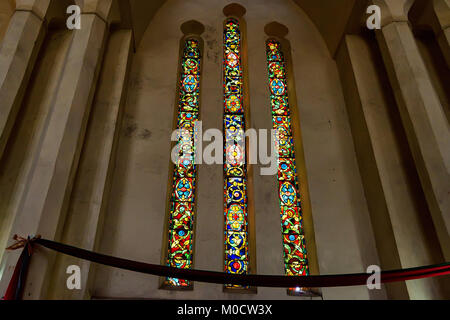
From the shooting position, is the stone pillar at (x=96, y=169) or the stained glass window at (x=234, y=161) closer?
the stone pillar at (x=96, y=169)

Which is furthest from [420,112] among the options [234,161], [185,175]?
[185,175]

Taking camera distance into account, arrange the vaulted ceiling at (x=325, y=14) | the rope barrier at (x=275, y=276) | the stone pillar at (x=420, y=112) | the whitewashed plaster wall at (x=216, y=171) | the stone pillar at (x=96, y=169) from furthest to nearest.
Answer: the vaulted ceiling at (x=325, y=14) < the whitewashed plaster wall at (x=216, y=171) < the stone pillar at (x=96, y=169) < the stone pillar at (x=420, y=112) < the rope barrier at (x=275, y=276)

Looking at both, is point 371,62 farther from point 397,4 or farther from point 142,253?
point 142,253

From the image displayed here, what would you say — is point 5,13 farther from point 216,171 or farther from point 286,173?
point 286,173

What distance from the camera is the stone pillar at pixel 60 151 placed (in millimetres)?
3441

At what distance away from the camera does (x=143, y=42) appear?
6574mm

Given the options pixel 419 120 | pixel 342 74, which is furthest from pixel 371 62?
pixel 419 120

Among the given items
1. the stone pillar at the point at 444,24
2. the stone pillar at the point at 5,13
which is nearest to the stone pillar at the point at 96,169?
the stone pillar at the point at 5,13

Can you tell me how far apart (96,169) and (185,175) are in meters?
1.28

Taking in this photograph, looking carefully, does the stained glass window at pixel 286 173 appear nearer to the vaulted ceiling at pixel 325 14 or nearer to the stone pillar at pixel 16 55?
the vaulted ceiling at pixel 325 14

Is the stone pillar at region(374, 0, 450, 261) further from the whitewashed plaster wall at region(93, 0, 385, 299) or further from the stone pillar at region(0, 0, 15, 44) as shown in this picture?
the stone pillar at region(0, 0, 15, 44)

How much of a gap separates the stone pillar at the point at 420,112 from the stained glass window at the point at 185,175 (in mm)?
2889

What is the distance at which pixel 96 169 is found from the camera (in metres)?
4.77

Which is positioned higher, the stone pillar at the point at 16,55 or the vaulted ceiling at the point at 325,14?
the vaulted ceiling at the point at 325,14
